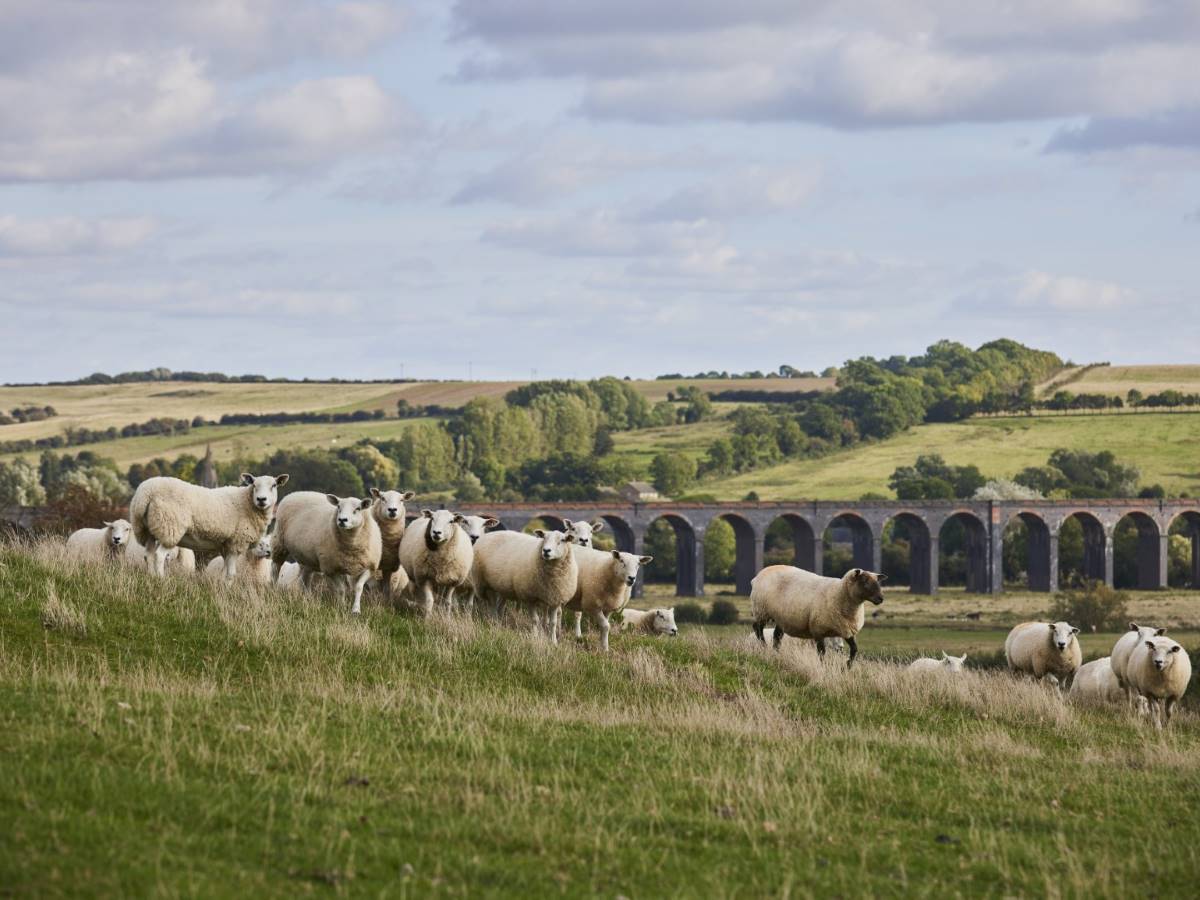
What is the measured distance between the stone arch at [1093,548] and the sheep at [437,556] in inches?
4101

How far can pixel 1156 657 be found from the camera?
25.6m

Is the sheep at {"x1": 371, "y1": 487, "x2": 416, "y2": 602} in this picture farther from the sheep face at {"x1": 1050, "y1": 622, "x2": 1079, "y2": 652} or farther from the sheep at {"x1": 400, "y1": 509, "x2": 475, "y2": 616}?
the sheep face at {"x1": 1050, "y1": 622, "x2": 1079, "y2": 652}

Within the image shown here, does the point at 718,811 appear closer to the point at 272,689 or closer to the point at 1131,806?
the point at 1131,806

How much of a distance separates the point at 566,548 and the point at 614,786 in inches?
415

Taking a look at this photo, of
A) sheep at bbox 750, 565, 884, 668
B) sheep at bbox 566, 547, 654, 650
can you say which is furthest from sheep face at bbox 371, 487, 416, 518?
sheep at bbox 750, 565, 884, 668

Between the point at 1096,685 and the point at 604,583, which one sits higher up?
the point at 604,583

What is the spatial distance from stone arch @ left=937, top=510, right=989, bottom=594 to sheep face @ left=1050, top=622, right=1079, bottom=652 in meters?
93.2

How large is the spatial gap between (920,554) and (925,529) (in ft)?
7.33

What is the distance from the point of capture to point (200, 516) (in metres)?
24.5

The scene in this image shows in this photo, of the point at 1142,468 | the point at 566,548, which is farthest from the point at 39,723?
the point at 1142,468

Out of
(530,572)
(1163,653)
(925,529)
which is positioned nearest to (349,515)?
(530,572)

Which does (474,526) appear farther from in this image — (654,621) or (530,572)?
(654,621)

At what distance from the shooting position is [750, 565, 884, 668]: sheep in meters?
26.4

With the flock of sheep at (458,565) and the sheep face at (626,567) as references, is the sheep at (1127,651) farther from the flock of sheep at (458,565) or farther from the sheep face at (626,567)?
the sheep face at (626,567)
